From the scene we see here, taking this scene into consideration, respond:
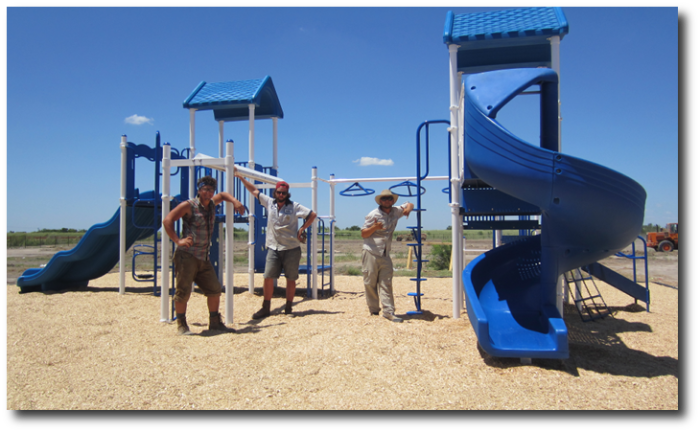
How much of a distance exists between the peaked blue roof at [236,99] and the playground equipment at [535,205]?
15.7 feet

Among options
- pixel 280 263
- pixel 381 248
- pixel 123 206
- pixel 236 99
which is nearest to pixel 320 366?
pixel 381 248

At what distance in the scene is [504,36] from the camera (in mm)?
5191

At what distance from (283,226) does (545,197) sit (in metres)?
3.50

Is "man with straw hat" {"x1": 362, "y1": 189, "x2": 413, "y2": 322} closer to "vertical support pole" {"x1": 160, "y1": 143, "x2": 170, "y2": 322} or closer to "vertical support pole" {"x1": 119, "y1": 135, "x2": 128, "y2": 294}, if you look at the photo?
"vertical support pole" {"x1": 160, "y1": 143, "x2": 170, "y2": 322}

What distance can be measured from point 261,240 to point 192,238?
404cm

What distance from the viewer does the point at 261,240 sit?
8.77 m

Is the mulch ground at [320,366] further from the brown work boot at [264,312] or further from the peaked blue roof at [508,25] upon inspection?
the peaked blue roof at [508,25]

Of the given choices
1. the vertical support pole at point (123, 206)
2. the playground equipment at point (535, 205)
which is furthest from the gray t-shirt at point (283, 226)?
the vertical support pole at point (123, 206)

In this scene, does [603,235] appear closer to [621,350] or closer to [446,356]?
[621,350]

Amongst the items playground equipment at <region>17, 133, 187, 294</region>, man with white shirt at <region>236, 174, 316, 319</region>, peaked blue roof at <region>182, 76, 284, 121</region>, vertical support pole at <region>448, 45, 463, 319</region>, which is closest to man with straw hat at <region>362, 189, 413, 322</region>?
vertical support pole at <region>448, 45, 463, 319</region>

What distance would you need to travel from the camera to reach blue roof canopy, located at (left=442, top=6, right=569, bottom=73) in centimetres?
512

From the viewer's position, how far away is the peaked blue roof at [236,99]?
8.09m

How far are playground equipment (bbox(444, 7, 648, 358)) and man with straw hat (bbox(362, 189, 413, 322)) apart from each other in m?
1.11

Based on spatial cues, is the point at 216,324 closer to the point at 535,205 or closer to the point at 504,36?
the point at 535,205
